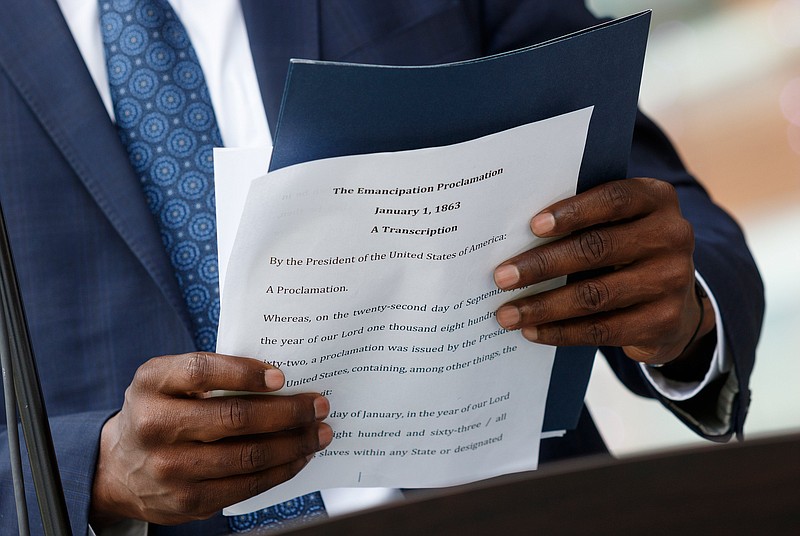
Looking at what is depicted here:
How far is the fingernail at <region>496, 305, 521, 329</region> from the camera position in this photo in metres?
0.67

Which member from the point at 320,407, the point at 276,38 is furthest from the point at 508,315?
the point at 276,38

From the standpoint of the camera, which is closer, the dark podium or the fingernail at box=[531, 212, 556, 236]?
the dark podium

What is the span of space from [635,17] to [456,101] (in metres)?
0.14

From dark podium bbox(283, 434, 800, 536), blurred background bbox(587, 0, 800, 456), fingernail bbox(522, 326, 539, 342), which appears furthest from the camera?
blurred background bbox(587, 0, 800, 456)

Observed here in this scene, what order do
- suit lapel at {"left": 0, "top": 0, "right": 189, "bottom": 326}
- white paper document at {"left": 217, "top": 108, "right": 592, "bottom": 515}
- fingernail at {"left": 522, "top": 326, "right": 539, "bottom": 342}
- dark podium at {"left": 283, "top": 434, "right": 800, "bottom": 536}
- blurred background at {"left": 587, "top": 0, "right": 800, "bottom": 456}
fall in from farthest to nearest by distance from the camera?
blurred background at {"left": 587, "top": 0, "right": 800, "bottom": 456} → suit lapel at {"left": 0, "top": 0, "right": 189, "bottom": 326} → fingernail at {"left": 522, "top": 326, "right": 539, "bottom": 342} → white paper document at {"left": 217, "top": 108, "right": 592, "bottom": 515} → dark podium at {"left": 283, "top": 434, "right": 800, "bottom": 536}

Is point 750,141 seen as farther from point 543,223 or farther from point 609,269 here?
point 543,223

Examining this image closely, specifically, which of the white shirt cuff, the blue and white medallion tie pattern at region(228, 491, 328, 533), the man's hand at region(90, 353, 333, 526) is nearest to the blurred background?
the white shirt cuff

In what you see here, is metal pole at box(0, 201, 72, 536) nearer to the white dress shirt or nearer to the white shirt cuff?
the white dress shirt

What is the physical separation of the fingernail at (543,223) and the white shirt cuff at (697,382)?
0.30m

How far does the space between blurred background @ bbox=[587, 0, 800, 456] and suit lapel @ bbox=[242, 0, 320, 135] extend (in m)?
1.66

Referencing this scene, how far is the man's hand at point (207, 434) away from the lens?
59cm

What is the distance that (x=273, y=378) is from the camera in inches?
→ 23.1

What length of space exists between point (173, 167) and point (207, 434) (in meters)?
0.35

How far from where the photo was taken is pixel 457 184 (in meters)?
0.60
